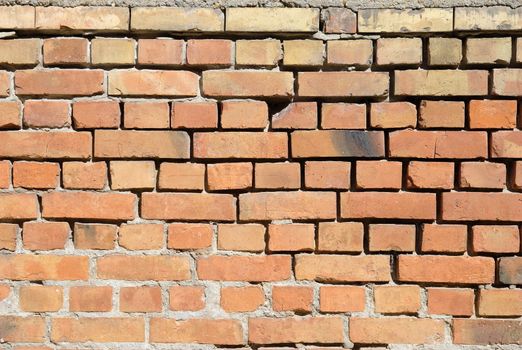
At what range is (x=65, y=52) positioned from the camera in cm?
186

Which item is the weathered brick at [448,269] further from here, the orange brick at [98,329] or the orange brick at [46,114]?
the orange brick at [46,114]

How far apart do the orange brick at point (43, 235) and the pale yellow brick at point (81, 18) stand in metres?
0.64

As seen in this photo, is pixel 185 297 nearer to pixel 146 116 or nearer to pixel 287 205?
pixel 287 205

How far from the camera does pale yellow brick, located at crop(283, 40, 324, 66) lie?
72.7 inches

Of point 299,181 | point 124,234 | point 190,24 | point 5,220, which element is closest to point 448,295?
point 299,181

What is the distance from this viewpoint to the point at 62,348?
1865 millimetres

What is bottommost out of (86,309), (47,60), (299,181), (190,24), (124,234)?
(86,309)

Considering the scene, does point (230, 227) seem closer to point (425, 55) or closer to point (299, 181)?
point (299, 181)

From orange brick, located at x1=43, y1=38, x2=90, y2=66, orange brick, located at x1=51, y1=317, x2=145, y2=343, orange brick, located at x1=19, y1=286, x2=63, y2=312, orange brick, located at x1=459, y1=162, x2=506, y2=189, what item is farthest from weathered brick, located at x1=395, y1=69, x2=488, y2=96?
orange brick, located at x1=19, y1=286, x2=63, y2=312

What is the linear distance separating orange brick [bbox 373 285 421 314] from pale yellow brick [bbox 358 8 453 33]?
2.72 feet

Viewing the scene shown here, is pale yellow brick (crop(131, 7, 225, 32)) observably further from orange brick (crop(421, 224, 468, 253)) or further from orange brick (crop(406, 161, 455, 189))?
orange brick (crop(421, 224, 468, 253))

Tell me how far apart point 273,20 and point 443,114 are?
2.04 ft

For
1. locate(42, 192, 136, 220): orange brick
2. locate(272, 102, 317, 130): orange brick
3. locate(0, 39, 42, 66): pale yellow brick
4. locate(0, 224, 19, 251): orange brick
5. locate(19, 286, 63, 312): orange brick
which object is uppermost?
locate(0, 39, 42, 66): pale yellow brick

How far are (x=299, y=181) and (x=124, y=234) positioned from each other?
592mm
